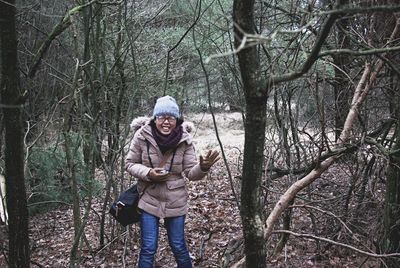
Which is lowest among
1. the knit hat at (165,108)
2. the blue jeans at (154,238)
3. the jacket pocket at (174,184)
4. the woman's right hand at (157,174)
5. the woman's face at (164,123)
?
the blue jeans at (154,238)

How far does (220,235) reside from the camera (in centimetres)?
610

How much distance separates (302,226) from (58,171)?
15.5 ft

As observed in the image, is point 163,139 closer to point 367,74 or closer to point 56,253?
point 367,74

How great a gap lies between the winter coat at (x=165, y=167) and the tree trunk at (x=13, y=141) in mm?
951

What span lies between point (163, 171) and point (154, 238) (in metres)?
0.61

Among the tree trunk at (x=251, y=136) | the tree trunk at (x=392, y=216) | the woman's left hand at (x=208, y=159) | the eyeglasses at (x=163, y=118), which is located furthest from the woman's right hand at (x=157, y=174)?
the tree trunk at (x=392, y=216)

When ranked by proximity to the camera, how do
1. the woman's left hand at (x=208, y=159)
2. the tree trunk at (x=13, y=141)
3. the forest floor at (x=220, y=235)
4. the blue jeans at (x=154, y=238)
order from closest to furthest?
the tree trunk at (x=13, y=141)
the woman's left hand at (x=208, y=159)
the blue jeans at (x=154, y=238)
the forest floor at (x=220, y=235)

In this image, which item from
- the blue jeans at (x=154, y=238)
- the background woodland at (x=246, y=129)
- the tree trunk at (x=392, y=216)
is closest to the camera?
the background woodland at (x=246, y=129)

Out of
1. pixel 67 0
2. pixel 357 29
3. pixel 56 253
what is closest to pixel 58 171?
pixel 56 253

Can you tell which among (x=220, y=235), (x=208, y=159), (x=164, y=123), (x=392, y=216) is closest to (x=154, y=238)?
(x=208, y=159)

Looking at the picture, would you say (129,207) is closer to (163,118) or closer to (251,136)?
(163,118)

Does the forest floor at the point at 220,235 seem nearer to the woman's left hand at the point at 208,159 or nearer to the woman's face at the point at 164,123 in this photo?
the woman's left hand at the point at 208,159

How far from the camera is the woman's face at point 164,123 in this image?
13.0 ft

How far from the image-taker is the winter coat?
12.8 feet
